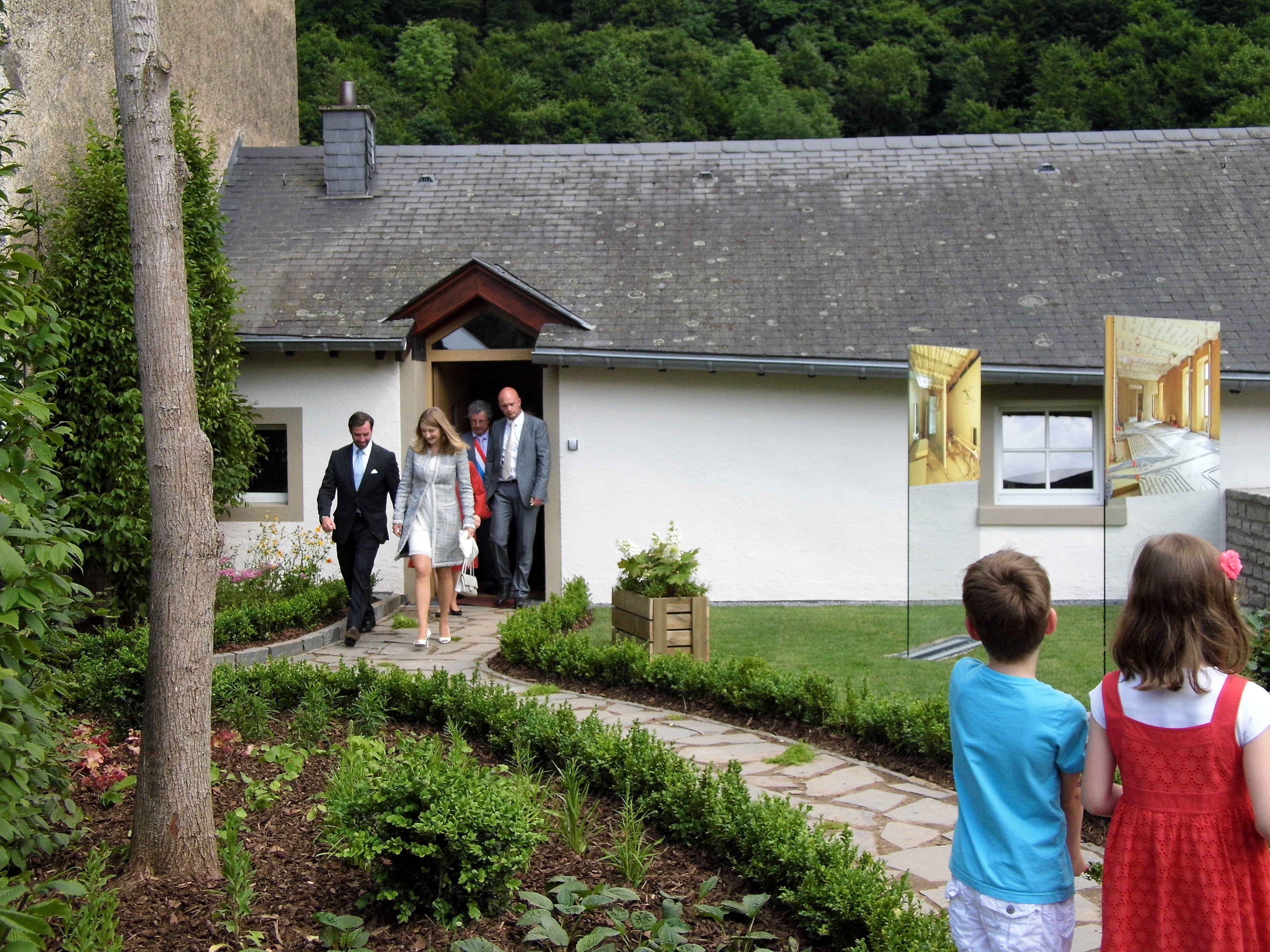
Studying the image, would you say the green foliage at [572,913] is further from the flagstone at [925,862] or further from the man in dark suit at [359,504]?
the man in dark suit at [359,504]

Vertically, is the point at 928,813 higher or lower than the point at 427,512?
lower

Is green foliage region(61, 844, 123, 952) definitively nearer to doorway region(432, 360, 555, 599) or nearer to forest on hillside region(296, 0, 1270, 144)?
doorway region(432, 360, 555, 599)

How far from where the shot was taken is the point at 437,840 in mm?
3975

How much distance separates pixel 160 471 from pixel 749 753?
3.43 metres

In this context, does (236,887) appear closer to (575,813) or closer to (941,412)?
(575,813)

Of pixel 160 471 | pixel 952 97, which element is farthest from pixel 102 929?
pixel 952 97

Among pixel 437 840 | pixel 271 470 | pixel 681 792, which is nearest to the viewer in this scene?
pixel 437 840

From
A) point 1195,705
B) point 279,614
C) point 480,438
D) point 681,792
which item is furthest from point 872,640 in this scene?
point 1195,705

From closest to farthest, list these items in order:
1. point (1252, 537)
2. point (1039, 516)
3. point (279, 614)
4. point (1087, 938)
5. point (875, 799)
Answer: point (1087, 938) → point (875, 799) → point (279, 614) → point (1252, 537) → point (1039, 516)

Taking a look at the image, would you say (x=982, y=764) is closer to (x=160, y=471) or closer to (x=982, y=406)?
(x=160, y=471)

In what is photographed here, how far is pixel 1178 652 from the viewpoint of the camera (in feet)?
8.95

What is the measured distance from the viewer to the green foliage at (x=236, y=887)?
3.83 metres

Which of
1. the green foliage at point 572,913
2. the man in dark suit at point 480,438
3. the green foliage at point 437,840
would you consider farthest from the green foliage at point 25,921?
the man in dark suit at point 480,438

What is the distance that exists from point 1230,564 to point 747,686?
4.27 metres
